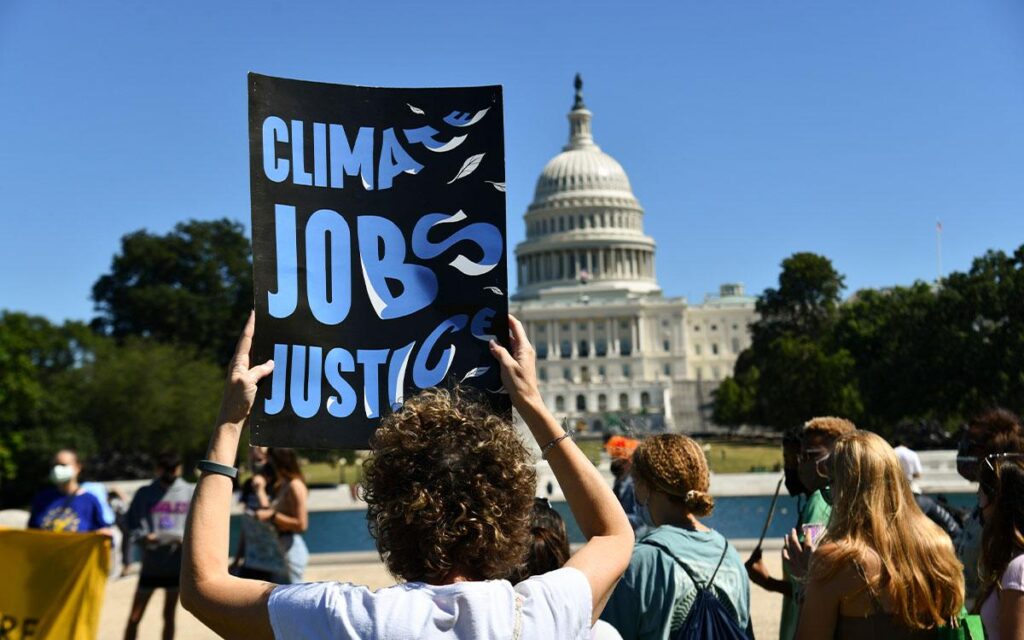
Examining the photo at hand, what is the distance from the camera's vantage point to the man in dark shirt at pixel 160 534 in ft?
25.8

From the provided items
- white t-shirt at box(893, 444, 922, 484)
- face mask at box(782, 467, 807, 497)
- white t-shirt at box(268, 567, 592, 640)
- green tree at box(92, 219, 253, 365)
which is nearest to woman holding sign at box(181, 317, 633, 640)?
white t-shirt at box(268, 567, 592, 640)

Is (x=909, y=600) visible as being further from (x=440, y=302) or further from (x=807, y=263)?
(x=807, y=263)

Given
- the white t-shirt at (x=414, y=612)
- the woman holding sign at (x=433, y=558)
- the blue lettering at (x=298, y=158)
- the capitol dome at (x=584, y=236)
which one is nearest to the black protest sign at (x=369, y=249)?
the blue lettering at (x=298, y=158)

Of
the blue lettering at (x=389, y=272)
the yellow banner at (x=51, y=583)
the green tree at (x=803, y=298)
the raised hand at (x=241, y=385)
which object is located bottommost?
the yellow banner at (x=51, y=583)

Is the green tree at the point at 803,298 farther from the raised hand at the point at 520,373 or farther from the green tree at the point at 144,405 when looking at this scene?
the raised hand at the point at 520,373

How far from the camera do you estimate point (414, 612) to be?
2.19 m

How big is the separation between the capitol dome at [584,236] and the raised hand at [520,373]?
9766 centimetres

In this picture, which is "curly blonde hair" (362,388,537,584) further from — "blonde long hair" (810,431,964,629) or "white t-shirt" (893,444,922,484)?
"white t-shirt" (893,444,922,484)

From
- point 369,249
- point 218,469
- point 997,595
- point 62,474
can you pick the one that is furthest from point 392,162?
point 62,474

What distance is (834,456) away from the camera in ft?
11.9

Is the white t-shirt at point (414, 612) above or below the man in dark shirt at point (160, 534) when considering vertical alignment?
above

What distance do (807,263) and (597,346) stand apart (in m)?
37.2

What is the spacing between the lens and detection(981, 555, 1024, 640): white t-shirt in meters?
3.60

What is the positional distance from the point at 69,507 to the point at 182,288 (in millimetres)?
58234
